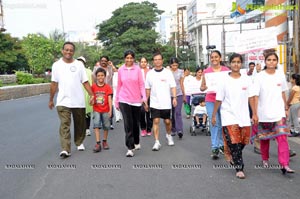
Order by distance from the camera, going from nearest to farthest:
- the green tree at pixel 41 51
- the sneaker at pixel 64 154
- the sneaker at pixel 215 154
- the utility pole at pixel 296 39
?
the sneaker at pixel 215 154, the sneaker at pixel 64 154, the utility pole at pixel 296 39, the green tree at pixel 41 51

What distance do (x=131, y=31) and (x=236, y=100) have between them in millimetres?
44704

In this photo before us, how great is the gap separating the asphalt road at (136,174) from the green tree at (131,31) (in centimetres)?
4064

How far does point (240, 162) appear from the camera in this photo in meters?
5.48

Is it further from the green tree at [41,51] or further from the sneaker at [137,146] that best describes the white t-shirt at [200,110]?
the green tree at [41,51]

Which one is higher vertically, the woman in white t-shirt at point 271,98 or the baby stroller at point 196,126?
the woman in white t-shirt at point 271,98

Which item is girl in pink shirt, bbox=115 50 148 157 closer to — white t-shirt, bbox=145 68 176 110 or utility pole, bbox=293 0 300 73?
white t-shirt, bbox=145 68 176 110

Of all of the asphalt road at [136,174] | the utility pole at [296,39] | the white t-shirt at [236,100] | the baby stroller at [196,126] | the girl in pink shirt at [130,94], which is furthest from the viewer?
the utility pole at [296,39]

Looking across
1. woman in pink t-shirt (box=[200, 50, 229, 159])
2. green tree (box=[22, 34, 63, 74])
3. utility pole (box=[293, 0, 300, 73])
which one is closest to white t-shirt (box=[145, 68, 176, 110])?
woman in pink t-shirt (box=[200, 50, 229, 159])

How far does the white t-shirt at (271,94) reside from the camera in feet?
18.7

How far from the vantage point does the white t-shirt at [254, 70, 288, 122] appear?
5.70 meters

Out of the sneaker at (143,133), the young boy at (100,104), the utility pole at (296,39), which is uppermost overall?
the utility pole at (296,39)

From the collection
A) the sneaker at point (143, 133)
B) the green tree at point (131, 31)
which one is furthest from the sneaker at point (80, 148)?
the green tree at point (131, 31)

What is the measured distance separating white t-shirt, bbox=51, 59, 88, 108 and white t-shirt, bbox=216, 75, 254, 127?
2642 millimetres

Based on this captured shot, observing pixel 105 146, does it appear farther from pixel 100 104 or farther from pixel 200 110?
pixel 200 110
